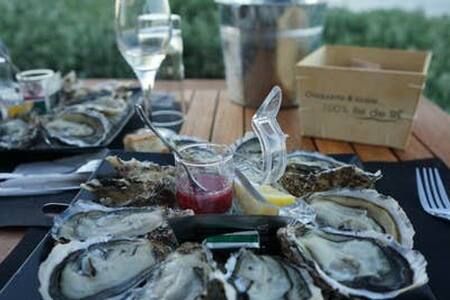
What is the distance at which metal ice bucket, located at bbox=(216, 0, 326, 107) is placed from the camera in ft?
3.81

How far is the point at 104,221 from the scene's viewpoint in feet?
2.17

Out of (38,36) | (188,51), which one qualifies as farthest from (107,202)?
(38,36)

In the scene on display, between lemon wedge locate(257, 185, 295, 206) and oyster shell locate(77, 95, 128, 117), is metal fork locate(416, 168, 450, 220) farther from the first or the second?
oyster shell locate(77, 95, 128, 117)

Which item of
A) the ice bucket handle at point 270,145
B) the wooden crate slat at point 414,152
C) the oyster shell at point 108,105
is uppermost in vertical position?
the ice bucket handle at point 270,145

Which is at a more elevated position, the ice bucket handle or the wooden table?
the ice bucket handle

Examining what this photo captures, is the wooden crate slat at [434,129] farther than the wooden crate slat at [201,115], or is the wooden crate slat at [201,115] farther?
the wooden crate slat at [201,115]

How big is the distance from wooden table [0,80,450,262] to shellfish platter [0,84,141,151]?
159 millimetres

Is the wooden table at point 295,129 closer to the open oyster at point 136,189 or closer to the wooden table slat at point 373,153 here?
the wooden table slat at point 373,153

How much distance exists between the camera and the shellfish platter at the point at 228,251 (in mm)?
528

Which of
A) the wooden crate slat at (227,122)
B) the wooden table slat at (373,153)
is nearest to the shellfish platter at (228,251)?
the wooden table slat at (373,153)

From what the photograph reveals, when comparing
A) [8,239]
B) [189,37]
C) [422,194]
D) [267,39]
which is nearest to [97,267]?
[8,239]

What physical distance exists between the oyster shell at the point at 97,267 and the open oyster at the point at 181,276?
17mm

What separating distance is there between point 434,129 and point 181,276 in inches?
31.4

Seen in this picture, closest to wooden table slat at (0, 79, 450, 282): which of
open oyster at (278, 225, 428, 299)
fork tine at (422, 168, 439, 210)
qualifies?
fork tine at (422, 168, 439, 210)
